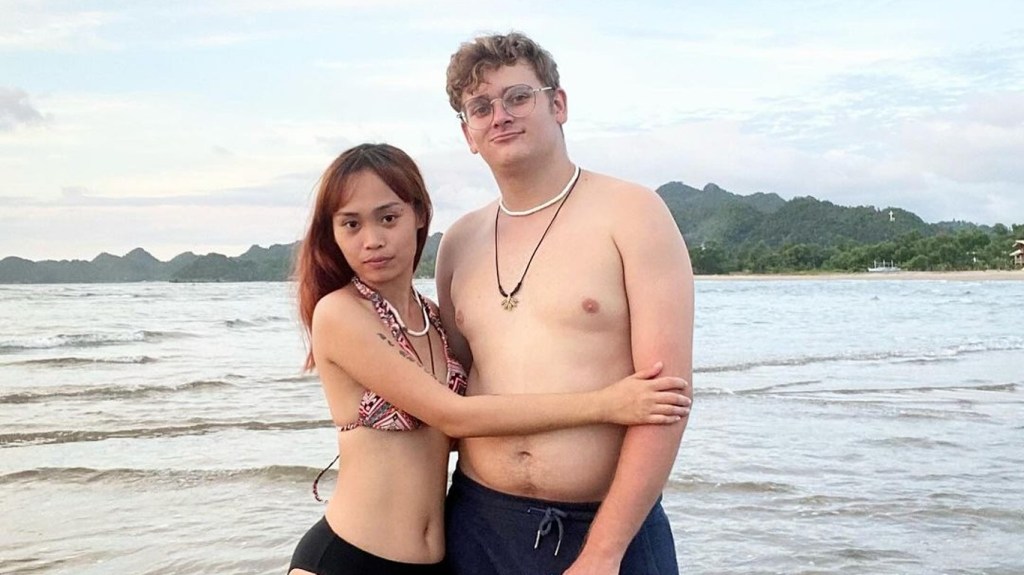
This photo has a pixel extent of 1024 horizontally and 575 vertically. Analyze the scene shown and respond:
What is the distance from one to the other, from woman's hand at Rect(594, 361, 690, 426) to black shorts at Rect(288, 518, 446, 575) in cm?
74

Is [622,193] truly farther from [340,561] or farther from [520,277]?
[340,561]

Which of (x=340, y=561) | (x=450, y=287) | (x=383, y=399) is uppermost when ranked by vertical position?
(x=450, y=287)

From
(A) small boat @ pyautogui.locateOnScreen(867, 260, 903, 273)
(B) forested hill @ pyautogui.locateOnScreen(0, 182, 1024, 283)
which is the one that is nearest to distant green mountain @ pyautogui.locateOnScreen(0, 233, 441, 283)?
(B) forested hill @ pyautogui.locateOnScreen(0, 182, 1024, 283)

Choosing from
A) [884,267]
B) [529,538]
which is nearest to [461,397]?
[529,538]

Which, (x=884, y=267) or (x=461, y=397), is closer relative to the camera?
(x=461, y=397)

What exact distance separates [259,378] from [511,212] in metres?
11.4

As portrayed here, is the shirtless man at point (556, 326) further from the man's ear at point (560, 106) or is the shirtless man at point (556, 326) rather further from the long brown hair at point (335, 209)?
A: the long brown hair at point (335, 209)

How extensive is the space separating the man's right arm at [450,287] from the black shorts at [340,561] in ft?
2.03

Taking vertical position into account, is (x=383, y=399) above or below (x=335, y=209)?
below

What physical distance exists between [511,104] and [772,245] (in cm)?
10425

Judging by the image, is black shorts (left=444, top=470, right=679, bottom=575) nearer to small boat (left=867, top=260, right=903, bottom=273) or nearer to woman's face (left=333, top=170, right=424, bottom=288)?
woman's face (left=333, top=170, right=424, bottom=288)

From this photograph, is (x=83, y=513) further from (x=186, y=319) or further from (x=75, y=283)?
(x=75, y=283)

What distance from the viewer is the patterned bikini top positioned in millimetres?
2943

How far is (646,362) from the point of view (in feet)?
8.96
